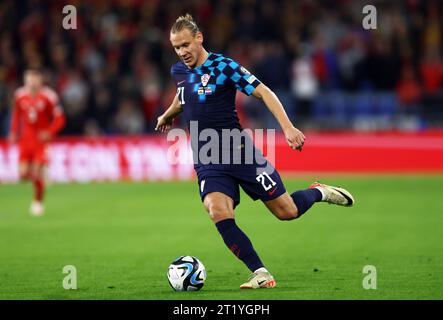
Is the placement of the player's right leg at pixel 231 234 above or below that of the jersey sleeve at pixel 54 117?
below

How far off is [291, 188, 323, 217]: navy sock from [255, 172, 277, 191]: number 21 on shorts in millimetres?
422

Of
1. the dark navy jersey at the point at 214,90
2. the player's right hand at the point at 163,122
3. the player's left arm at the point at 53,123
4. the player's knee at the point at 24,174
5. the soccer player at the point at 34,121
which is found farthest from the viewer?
the player's knee at the point at 24,174

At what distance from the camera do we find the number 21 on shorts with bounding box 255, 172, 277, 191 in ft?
26.2

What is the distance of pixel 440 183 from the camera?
18.5 metres

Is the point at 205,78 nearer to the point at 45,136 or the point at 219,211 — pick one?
the point at 219,211

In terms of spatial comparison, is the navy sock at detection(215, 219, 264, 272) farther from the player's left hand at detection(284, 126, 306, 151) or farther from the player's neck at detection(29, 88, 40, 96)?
the player's neck at detection(29, 88, 40, 96)

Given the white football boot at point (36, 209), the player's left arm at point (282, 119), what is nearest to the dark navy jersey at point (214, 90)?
the player's left arm at point (282, 119)

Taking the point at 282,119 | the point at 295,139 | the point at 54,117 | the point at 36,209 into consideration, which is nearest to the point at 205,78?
the point at 282,119

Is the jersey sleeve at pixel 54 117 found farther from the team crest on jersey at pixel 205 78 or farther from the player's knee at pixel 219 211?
the player's knee at pixel 219 211

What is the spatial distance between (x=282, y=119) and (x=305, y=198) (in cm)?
112

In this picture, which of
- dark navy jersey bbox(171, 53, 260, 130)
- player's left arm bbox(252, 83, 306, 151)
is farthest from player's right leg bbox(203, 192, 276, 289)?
player's left arm bbox(252, 83, 306, 151)

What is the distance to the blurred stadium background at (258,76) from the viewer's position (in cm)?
1998

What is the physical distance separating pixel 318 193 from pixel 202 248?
111 inches

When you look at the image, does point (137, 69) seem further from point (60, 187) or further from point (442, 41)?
point (442, 41)
